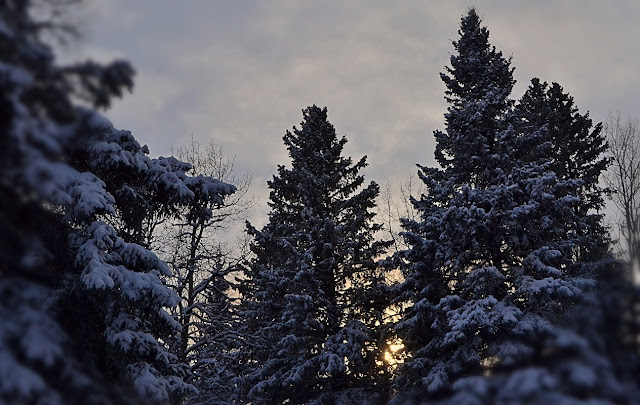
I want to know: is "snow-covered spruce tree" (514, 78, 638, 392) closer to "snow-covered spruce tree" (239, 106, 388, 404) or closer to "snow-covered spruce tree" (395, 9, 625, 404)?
"snow-covered spruce tree" (395, 9, 625, 404)

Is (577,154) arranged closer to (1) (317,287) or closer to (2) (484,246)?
(2) (484,246)

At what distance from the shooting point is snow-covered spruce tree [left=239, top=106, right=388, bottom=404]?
15.3m

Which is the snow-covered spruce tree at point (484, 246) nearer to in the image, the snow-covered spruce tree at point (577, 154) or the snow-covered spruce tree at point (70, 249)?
the snow-covered spruce tree at point (577, 154)

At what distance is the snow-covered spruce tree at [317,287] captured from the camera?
15305 mm

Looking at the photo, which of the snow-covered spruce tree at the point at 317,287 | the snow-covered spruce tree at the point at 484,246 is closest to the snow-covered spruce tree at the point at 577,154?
the snow-covered spruce tree at the point at 484,246

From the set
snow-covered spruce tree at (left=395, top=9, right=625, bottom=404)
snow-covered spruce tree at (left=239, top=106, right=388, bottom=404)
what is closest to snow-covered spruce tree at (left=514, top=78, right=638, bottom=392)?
snow-covered spruce tree at (left=395, top=9, right=625, bottom=404)

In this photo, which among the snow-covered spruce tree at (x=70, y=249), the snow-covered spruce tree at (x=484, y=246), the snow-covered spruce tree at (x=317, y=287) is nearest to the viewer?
the snow-covered spruce tree at (x=70, y=249)

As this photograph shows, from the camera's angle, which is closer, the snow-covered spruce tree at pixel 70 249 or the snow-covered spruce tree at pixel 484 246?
→ the snow-covered spruce tree at pixel 70 249

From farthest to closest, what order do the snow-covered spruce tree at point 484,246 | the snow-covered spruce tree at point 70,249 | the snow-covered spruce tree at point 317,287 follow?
the snow-covered spruce tree at point 317,287, the snow-covered spruce tree at point 484,246, the snow-covered spruce tree at point 70,249

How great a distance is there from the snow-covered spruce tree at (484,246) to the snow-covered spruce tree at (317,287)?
1.94 meters

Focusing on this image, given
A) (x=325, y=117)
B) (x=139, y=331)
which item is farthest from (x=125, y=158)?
(x=325, y=117)

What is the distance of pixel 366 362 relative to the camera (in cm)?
1636

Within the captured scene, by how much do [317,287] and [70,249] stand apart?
31.6 feet

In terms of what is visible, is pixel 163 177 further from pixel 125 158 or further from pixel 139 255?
pixel 139 255
